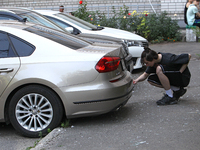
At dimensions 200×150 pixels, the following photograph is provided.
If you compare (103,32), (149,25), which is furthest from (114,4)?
(103,32)

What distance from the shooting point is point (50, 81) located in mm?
4125

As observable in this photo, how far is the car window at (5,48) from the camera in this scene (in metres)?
4.36

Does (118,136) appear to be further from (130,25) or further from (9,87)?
(130,25)

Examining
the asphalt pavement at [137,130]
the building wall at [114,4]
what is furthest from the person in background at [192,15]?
the asphalt pavement at [137,130]

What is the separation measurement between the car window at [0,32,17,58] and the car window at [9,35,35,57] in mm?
69

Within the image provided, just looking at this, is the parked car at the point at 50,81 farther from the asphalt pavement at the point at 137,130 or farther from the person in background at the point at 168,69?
the person in background at the point at 168,69

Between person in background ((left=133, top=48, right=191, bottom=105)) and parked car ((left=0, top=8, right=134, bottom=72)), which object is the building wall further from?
person in background ((left=133, top=48, right=191, bottom=105))

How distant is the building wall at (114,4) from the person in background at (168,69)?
11.4 m

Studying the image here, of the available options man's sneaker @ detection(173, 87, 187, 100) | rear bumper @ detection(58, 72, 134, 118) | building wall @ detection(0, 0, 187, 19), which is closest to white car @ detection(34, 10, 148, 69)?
man's sneaker @ detection(173, 87, 187, 100)

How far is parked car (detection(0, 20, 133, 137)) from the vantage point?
163 inches

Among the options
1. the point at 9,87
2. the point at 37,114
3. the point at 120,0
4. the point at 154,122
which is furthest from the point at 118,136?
the point at 120,0

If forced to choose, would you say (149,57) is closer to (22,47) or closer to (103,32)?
(22,47)

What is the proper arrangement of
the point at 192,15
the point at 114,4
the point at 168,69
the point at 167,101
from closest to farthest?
the point at 168,69
the point at 167,101
the point at 192,15
the point at 114,4

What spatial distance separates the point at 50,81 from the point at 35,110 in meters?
0.48
